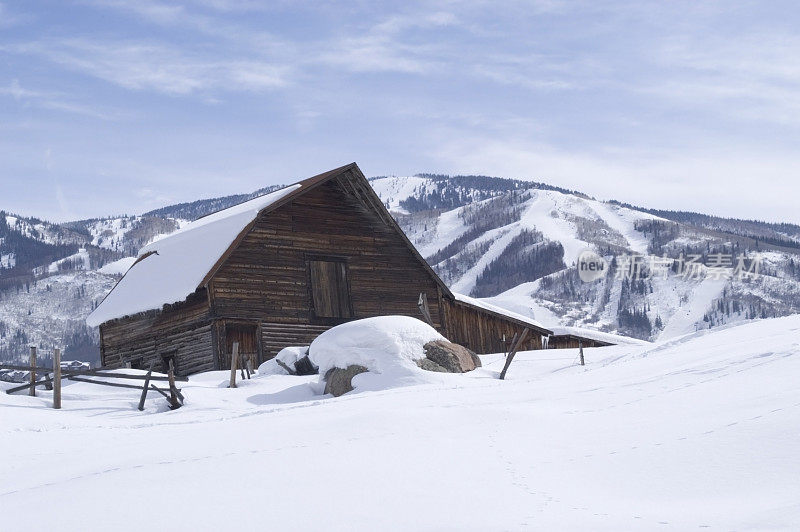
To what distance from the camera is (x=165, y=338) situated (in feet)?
114

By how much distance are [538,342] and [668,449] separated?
33578 mm

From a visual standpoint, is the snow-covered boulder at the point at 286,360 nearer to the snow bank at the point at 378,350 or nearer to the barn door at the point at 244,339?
the snow bank at the point at 378,350

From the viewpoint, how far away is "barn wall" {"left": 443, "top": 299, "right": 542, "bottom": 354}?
39906 mm

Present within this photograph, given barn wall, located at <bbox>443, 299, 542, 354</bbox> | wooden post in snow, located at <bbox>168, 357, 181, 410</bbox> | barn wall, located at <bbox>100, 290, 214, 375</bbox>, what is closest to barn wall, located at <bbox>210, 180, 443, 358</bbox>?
barn wall, located at <bbox>100, 290, 214, 375</bbox>

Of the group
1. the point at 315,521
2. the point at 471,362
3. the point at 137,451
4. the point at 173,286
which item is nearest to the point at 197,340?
the point at 173,286

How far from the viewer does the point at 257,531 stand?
8.80 m

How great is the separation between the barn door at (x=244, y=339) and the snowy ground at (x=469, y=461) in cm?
1387

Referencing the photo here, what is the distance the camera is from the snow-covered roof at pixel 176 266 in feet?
109

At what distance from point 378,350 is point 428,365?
120 cm

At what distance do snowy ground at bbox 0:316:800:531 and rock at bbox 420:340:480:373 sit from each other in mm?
4703

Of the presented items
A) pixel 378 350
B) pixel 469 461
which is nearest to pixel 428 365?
pixel 378 350

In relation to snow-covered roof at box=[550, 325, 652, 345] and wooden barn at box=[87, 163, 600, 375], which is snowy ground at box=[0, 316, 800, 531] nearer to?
wooden barn at box=[87, 163, 600, 375]

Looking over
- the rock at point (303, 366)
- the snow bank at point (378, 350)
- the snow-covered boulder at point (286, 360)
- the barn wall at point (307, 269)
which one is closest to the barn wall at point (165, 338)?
the barn wall at point (307, 269)

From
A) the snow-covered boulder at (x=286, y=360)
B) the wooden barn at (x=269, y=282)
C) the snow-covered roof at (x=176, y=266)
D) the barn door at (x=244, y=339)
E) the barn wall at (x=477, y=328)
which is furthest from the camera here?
the barn wall at (x=477, y=328)
